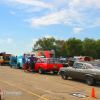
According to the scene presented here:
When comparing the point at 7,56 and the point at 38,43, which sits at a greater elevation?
the point at 38,43

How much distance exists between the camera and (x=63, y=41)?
298 feet

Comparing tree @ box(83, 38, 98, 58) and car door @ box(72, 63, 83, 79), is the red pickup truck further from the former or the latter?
tree @ box(83, 38, 98, 58)

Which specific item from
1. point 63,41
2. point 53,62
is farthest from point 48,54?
point 63,41

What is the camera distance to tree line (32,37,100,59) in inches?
3209

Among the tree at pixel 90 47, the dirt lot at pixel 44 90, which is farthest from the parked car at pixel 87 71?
the tree at pixel 90 47

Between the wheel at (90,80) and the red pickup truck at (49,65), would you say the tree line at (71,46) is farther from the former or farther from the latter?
the wheel at (90,80)

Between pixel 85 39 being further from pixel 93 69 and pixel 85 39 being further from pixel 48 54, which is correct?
pixel 93 69

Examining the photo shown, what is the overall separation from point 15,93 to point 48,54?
26.8m

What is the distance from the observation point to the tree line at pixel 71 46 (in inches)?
3209

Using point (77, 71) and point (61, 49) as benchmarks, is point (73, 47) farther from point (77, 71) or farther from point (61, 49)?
point (77, 71)

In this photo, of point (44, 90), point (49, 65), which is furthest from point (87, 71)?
point (49, 65)

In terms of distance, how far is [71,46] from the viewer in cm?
8156

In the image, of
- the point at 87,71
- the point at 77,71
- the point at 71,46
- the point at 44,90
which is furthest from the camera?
the point at 71,46

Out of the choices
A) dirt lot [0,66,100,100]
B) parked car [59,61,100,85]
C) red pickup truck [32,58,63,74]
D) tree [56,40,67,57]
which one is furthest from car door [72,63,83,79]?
tree [56,40,67,57]
